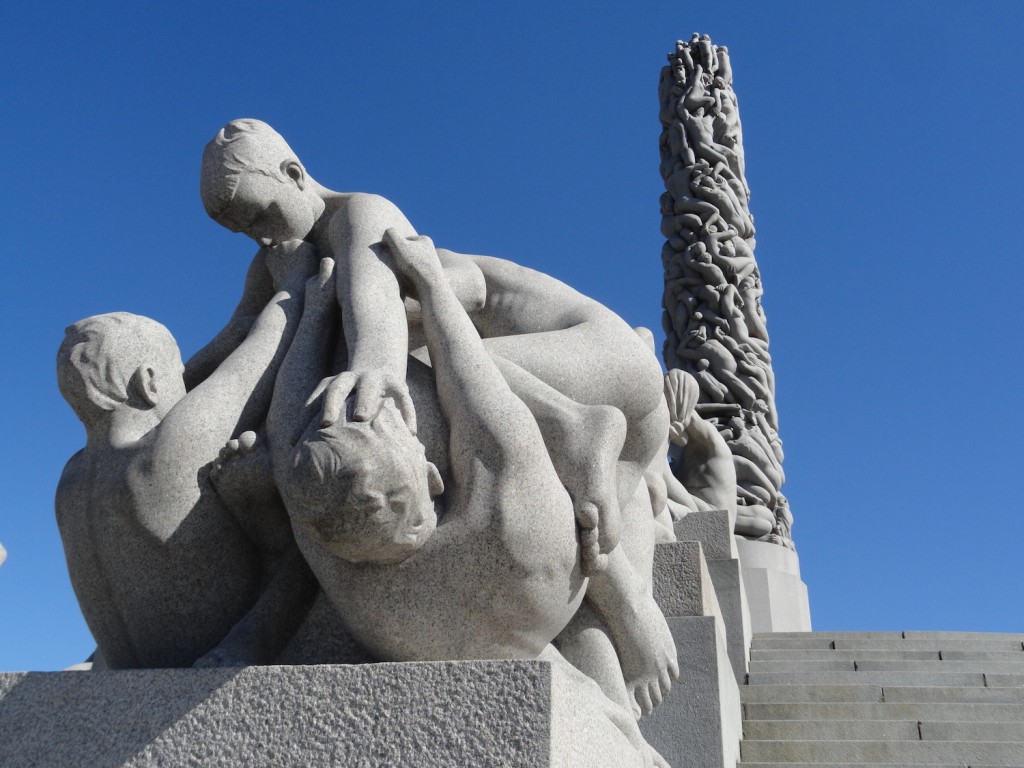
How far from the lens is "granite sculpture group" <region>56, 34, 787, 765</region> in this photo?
2072mm

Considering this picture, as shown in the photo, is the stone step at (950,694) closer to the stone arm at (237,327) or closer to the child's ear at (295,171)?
the stone arm at (237,327)

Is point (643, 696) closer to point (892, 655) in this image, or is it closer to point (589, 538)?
point (589, 538)

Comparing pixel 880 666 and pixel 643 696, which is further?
pixel 880 666

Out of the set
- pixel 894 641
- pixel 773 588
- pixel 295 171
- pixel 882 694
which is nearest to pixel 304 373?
pixel 295 171

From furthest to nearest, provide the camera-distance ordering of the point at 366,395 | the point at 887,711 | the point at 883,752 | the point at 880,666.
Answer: the point at 880,666, the point at 887,711, the point at 883,752, the point at 366,395

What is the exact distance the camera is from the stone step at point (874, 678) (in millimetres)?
6434

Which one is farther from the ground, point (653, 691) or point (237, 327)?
point (237, 327)

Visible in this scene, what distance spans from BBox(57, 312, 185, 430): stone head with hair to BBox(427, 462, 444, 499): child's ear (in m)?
0.74

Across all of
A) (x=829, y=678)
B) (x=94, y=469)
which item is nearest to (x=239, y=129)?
(x=94, y=469)

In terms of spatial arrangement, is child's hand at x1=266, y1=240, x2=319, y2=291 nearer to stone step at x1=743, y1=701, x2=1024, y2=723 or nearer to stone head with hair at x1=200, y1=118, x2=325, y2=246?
stone head with hair at x1=200, y1=118, x2=325, y2=246

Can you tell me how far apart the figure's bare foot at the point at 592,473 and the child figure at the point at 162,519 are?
65 centimetres

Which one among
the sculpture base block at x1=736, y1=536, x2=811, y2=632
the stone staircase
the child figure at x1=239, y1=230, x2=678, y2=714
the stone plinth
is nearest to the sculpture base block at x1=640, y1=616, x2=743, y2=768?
the stone plinth

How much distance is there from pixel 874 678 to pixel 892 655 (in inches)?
33.9

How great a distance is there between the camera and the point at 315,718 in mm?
1931
